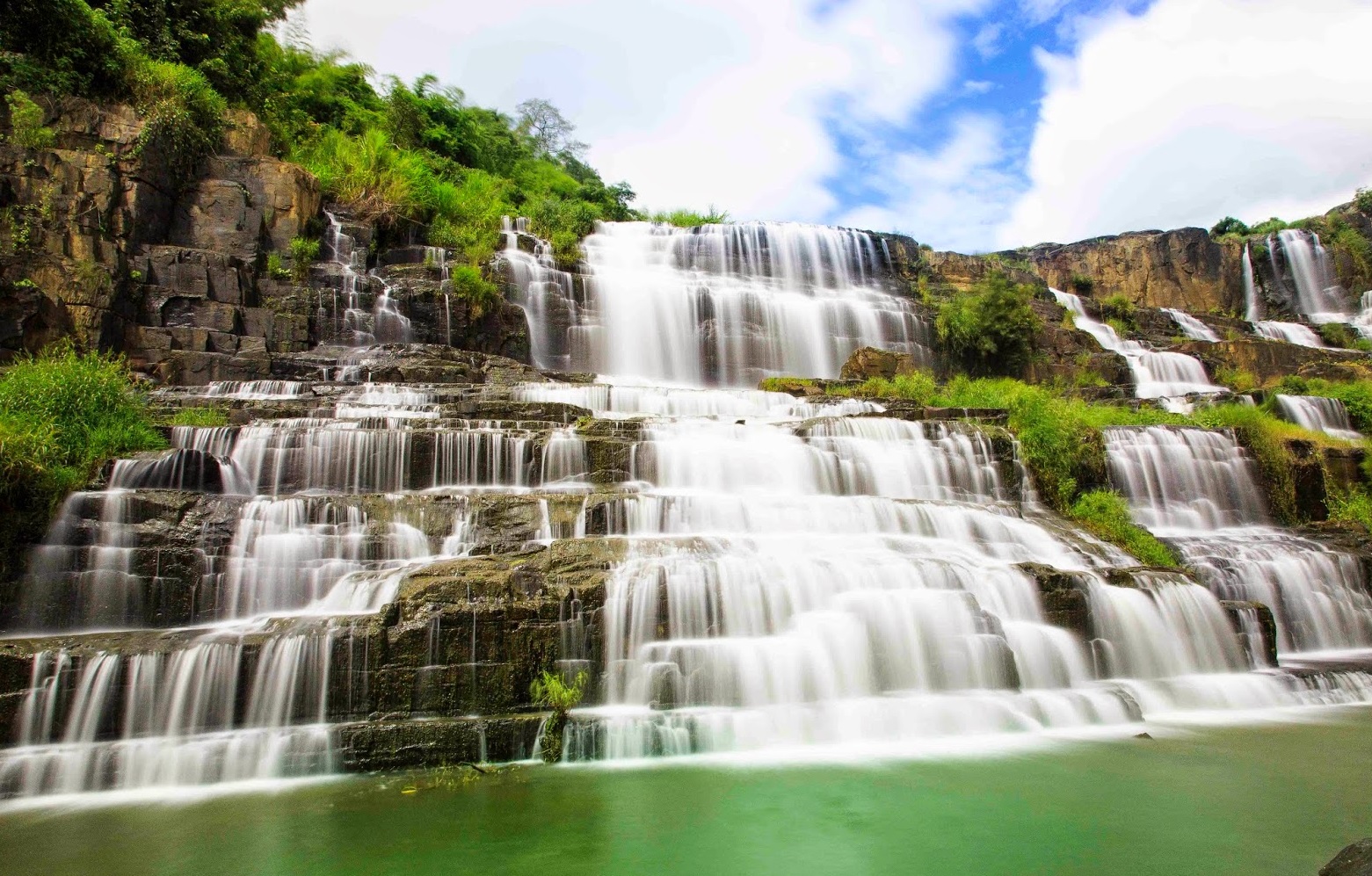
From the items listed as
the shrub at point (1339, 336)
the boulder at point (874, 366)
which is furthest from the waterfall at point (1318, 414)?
the shrub at point (1339, 336)

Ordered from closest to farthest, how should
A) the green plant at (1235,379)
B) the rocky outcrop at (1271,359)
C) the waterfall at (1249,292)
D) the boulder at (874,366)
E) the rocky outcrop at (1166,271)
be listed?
the boulder at (874,366) → the green plant at (1235,379) → the rocky outcrop at (1271,359) → the waterfall at (1249,292) → the rocky outcrop at (1166,271)

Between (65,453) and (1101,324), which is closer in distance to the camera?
(65,453)

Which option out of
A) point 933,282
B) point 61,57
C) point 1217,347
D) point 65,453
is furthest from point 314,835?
point 1217,347

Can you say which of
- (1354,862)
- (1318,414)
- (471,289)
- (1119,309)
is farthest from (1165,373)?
(1354,862)

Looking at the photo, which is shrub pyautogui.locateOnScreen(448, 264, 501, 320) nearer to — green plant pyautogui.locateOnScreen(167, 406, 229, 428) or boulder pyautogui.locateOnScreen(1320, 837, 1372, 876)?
green plant pyautogui.locateOnScreen(167, 406, 229, 428)

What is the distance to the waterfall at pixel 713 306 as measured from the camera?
59.3 ft

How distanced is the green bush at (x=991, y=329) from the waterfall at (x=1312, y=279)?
15720 millimetres

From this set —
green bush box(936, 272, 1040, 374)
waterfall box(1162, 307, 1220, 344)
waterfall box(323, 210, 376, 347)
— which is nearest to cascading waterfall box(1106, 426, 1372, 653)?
green bush box(936, 272, 1040, 374)

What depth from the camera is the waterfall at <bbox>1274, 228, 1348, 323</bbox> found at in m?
27.8

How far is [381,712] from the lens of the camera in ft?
19.4

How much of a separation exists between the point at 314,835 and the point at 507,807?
44.1 inches

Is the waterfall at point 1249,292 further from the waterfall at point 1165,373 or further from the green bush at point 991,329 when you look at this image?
the green bush at point 991,329

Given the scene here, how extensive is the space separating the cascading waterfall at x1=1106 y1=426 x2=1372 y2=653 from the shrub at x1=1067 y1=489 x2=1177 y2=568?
479mm

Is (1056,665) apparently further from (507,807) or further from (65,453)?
(65,453)
